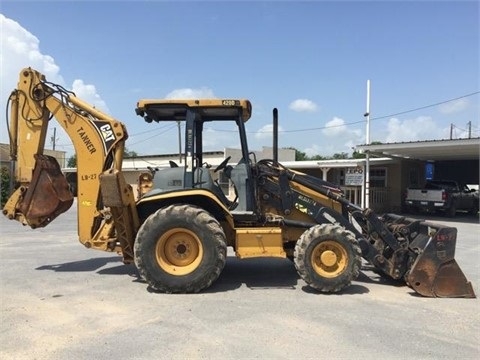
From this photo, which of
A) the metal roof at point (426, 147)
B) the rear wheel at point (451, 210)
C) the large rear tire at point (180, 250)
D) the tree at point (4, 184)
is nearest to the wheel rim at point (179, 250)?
the large rear tire at point (180, 250)

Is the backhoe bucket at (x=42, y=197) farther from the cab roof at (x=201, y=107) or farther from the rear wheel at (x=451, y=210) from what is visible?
the rear wheel at (x=451, y=210)

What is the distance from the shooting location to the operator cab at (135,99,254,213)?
741 centimetres

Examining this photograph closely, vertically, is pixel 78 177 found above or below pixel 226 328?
above

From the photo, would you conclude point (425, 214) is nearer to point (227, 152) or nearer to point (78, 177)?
point (227, 152)

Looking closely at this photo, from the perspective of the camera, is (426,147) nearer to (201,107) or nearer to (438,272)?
(438,272)

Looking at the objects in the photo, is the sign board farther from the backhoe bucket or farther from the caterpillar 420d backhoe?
the backhoe bucket

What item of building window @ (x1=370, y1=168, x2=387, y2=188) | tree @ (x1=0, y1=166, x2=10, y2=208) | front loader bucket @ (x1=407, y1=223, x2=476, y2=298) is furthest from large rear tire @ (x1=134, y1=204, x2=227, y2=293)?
building window @ (x1=370, y1=168, x2=387, y2=188)

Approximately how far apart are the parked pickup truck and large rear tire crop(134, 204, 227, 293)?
1945cm

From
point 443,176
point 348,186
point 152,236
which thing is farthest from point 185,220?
point 443,176

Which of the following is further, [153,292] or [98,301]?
[153,292]

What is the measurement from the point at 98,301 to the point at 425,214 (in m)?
22.0

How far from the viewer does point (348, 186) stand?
82.7 ft

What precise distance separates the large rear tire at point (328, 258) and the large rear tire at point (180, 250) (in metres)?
1.19

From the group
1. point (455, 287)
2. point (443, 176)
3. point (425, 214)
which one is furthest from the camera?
point (443, 176)
